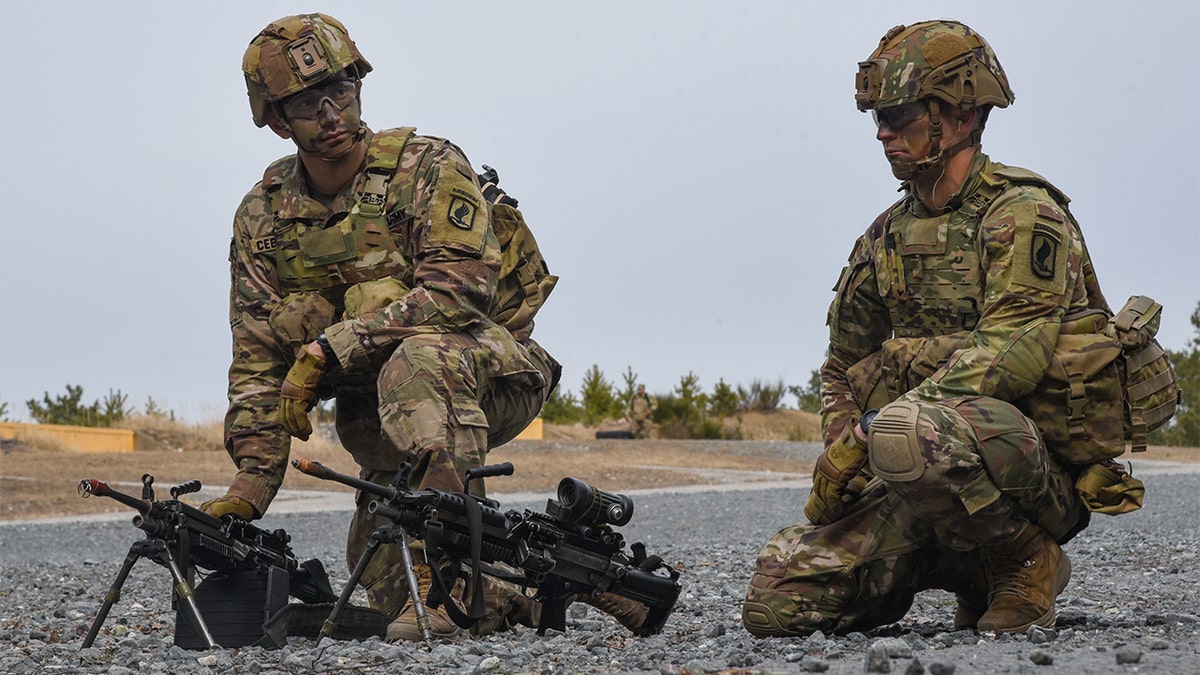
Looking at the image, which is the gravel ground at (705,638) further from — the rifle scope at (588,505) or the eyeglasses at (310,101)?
the eyeglasses at (310,101)

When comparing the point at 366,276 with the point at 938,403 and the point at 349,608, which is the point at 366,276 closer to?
the point at 349,608

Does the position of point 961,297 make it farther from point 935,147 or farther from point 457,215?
point 457,215

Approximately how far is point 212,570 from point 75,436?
73.2 ft

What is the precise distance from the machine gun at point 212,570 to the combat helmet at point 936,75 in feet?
8.30

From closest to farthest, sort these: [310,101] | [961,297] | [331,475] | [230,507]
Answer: [331,475] → [961,297] → [230,507] → [310,101]

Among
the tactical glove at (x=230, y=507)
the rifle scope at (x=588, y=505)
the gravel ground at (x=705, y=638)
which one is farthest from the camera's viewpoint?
the tactical glove at (x=230, y=507)

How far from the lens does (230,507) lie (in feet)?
16.5

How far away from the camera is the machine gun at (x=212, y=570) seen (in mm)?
4508

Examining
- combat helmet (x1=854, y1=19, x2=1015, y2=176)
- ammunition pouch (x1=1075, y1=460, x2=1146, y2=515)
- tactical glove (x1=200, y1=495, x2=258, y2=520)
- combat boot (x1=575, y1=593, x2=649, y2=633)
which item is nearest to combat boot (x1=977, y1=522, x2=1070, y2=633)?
ammunition pouch (x1=1075, y1=460, x2=1146, y2=515)

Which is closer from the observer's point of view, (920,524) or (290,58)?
(920,524)

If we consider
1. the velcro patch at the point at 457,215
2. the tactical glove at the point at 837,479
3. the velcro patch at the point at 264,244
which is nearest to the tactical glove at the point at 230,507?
the velcro patch at the point at 264,244

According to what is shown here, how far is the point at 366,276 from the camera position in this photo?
17.4ft

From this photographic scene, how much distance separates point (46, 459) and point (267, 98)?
17073mm

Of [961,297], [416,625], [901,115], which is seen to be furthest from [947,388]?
[416,625]
